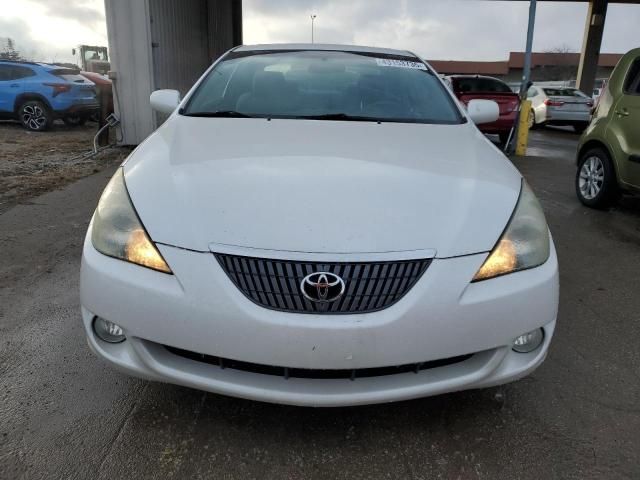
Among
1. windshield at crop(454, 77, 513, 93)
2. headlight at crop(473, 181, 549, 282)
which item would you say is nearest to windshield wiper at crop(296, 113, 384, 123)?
headlight at crop(473, 181, 549, 282)

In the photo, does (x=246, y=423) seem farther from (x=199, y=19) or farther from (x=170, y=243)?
(x=199, y=19)

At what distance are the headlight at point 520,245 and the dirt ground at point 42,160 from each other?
471 cm

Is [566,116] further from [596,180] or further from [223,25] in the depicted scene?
[596,180]

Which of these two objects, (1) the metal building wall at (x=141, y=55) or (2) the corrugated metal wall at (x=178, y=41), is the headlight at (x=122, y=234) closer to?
(1) the metal building wall at (x=141, y=55)

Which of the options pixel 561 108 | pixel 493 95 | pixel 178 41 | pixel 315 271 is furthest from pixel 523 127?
pixel 315 271

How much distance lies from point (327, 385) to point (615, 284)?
267cm

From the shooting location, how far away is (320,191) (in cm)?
192

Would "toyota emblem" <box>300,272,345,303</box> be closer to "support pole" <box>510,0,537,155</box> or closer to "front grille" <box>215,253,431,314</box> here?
"front grille" <box>215,253,431,314</box>

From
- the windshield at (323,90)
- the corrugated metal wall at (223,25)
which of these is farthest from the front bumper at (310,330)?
the corrugated metal wall at (223,25)

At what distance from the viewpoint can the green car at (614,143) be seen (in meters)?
4.92

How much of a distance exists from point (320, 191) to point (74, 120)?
11.7m

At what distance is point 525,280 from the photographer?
1.82 meters

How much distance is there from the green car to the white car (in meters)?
3.45

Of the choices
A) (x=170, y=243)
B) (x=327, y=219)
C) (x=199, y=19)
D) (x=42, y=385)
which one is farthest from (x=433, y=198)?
(x=199, y=19)
